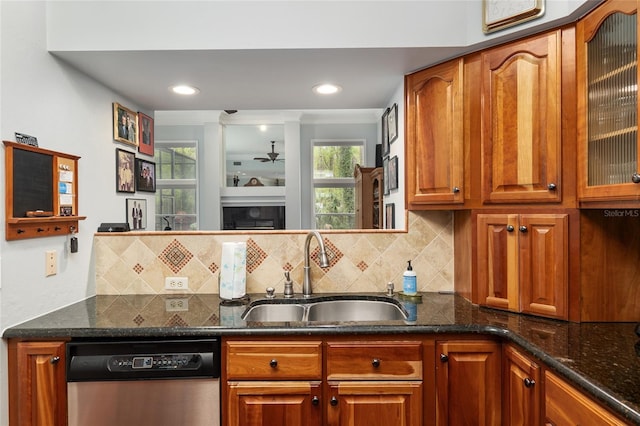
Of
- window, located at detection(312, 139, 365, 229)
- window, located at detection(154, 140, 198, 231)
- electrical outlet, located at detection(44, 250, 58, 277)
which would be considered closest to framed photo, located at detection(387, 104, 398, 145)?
electrical outlet, located at detection(44, 250, 58, 277)

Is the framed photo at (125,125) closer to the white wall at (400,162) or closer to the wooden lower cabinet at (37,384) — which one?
the wooden lower cabinet at (37,384)

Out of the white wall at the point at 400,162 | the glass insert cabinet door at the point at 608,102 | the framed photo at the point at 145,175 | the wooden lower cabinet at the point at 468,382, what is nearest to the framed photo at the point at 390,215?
the white wall at the point at 400,162

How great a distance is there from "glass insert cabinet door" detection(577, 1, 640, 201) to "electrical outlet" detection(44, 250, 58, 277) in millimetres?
2330

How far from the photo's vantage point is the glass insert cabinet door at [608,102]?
1237 mm

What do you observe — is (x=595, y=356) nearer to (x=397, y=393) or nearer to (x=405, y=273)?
→ (x=397, y=393)

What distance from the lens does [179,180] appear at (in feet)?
15.6

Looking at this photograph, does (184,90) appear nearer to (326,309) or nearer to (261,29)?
(261,29)

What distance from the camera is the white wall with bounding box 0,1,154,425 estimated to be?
1.45 metres

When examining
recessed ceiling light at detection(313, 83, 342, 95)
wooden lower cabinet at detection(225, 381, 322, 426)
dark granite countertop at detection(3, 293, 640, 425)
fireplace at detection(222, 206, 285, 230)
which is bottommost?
wooden lower cabinet at detection(225, 381, 322, 426)

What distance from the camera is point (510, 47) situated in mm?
1603

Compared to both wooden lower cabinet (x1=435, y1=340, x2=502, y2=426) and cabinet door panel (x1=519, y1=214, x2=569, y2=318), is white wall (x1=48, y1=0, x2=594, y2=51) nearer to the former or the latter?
cabinet door panel (x1=519, y1=214, x2=569, y2=318)

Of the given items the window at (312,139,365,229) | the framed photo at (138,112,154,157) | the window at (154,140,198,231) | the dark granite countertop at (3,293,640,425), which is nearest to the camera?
the dark granite countertop at (3,293,640,425)

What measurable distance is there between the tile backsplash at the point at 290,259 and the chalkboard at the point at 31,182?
20.0 inches

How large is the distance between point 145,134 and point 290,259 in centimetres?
138
